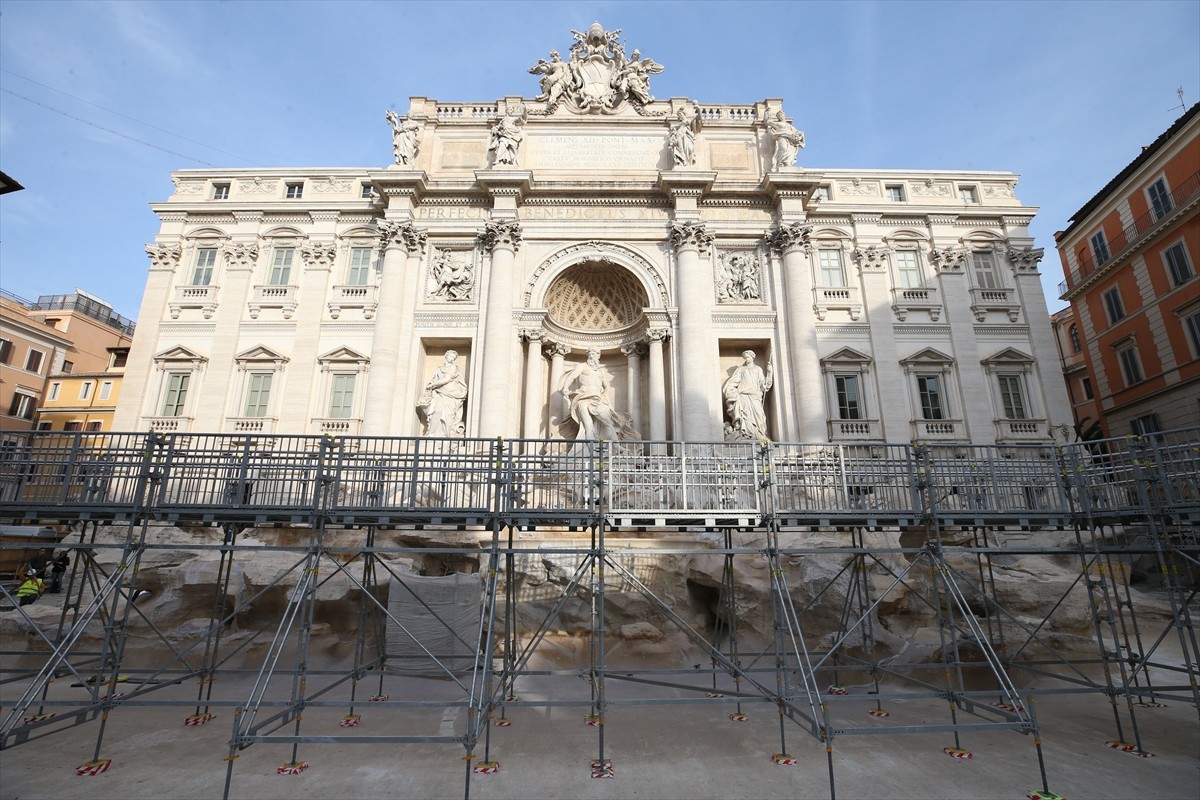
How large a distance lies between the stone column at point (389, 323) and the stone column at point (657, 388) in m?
9.75

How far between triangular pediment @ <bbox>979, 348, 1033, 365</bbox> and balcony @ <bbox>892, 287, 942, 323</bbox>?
2.63 m

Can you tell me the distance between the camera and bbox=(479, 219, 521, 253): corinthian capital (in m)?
24.1

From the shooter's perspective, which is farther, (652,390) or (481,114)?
(481,114)

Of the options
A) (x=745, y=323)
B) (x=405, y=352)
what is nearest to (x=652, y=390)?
(x=745, y=323)

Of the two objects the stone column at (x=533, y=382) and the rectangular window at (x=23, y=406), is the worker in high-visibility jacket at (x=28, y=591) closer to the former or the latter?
the stone column at (x=533, y=382)

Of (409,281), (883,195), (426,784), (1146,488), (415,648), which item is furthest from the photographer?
(883,195)

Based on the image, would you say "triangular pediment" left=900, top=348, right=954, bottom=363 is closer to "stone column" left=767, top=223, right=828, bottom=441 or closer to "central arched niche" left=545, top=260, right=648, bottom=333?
"stone column" left=767, top=223, right=828, bottom=441

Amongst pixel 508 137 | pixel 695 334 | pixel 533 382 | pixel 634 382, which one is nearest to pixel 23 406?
pixel 533 382

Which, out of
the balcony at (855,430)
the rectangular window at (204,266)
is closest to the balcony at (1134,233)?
the balcony at (855,430)

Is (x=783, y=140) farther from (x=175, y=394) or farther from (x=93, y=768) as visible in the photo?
(x=93, y=768)

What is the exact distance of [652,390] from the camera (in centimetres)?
2330

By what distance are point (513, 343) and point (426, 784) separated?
16.6 meters

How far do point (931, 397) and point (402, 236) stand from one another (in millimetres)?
22542

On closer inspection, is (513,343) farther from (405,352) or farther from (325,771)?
(325,771)
